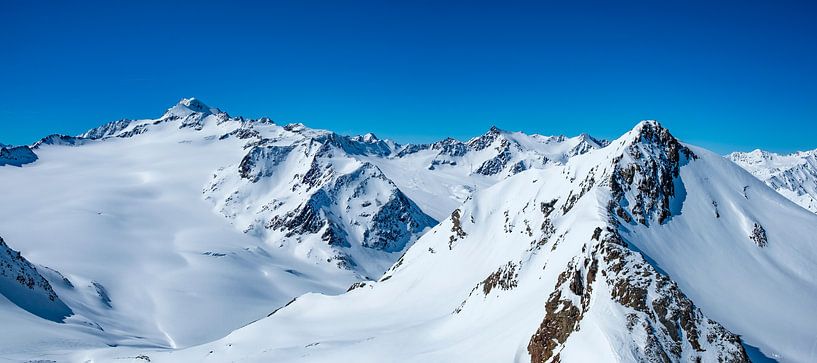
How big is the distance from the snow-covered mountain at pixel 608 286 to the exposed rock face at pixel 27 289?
3525 cm

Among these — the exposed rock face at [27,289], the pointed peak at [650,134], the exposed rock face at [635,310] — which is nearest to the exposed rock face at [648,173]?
the pointed peak at [650,134]

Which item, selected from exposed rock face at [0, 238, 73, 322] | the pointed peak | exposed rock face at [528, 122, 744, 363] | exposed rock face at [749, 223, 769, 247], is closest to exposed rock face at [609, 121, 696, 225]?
the pointed peak

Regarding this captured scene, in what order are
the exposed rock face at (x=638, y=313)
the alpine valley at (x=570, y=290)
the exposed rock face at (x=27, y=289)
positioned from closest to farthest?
the exposed rock face at (x=638, y=313), the alpine valley at (x=570, y=290), the exposed rock face at (x=27, y=289)

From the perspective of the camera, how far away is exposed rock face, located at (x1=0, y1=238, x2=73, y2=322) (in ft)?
327

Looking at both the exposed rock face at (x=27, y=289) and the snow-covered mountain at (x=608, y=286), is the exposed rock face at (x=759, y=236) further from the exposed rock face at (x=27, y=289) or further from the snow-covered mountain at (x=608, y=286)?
the exposed rock face at (x=27, y=289)

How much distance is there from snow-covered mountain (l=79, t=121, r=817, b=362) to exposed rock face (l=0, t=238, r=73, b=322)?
35.2m

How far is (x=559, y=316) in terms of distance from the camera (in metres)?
39.5

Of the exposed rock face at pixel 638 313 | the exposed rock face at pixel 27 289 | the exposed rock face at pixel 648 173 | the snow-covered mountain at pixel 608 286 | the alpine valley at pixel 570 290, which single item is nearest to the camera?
the exposed rock face at pixel 638 313

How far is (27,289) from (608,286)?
11529cm

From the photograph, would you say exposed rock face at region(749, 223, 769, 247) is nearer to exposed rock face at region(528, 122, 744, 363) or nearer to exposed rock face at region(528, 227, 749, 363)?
exposed rock face at region(528, 122, 744, 363)

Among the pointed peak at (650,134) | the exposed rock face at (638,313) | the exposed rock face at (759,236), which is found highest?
the pointed peak at (650,134)

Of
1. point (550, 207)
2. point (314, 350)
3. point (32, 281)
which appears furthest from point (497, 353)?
point (32, 281)

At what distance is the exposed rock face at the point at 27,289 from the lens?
9969cm

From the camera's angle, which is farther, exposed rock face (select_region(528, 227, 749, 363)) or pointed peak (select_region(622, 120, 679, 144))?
pointed peak (select_region(622, 120, 679, 144))
